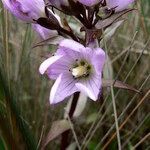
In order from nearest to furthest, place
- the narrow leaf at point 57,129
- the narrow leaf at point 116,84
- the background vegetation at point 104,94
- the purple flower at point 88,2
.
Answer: the purple flower at point 88,2 → the narrow leaf at point 116,84 → the narrow leaf at point 57,129 → the background vegetation at point 104,94

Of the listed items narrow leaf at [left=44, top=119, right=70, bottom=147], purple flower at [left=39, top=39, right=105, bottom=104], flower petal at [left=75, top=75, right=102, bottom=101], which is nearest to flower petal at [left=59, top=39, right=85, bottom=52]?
purple flower at [left=39, top=39, right=105, bottom=104]

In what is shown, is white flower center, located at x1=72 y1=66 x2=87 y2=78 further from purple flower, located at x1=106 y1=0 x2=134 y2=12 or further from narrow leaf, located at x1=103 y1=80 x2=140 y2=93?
purple flower, located at x1=106 y1=0 x2=134 y2=12

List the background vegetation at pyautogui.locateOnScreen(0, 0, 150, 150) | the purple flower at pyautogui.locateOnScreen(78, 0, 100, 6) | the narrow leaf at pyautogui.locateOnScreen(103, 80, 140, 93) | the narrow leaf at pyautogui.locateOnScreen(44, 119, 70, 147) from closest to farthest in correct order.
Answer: the purple flower at pyautogui.locateOnScreen(78, 0, 100, 6)
the narrow leaf at pyautogui.locateOnScreen(103, 80, 140, 93)
the narrow leaf at pyautogui.locateOnScreen(44, 119, 70, 147)
the background vegetation at pyautogui.locateOnScreen(0, 0, 150, 150)

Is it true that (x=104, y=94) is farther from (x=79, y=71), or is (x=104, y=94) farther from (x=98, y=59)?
(x=98, y=59)

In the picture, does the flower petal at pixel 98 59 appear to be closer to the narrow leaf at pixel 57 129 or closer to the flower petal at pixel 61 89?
the flower petal at pixel 61 89

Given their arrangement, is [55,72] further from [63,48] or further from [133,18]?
[133,18]

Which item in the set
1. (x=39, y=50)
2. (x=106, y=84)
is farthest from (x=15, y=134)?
(x=39, y=50)

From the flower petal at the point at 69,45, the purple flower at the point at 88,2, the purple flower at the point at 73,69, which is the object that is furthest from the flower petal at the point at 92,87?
the purple flower at the point at 88,2

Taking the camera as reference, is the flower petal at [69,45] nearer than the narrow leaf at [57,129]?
Yes
